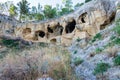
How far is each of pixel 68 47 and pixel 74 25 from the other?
16.4 meters

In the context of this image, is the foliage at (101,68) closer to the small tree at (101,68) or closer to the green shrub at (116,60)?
the small tree at (101,68)

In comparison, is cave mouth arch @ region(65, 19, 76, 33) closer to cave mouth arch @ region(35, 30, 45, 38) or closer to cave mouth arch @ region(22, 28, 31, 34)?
cave mouth arch @ region(35, 30, 45, 38)

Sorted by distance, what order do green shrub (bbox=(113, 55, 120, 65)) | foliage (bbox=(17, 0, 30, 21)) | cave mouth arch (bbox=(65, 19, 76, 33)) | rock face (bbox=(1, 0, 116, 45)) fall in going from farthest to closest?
foliage (bbox=(17, 0, 30, 21)), cave mouth arch (bbox=(65, 19, 76, 33)), rock face (bbox=(1, 0, 116, 45)), green shrub (bbox=(113, 55, 120, 65))

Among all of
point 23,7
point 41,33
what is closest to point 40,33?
point 41,33

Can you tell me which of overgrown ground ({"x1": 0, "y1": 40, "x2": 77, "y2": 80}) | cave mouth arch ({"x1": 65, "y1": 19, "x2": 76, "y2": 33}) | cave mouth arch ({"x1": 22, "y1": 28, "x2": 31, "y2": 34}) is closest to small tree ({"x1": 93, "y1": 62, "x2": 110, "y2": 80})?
overgrown ground ({"x1": 0, "y1": 40, "x2": 77, "y2": 80})

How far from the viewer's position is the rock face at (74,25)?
91.8 feet

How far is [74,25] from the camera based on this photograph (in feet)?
118

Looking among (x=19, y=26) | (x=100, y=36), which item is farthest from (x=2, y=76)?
(x=19, y=26)

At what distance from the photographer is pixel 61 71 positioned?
6887mm

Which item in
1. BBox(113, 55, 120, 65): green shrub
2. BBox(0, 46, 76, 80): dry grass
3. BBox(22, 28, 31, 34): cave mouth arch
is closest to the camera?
BBox(0, 46, 76, 80): dry grass

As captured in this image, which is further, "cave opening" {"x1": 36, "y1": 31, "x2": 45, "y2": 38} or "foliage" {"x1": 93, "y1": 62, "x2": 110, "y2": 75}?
"cave opening" {"x1": 36, "y1": 31, "x2": 45, "y2": 38}

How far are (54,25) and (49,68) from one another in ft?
99.8

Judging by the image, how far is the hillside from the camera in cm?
698

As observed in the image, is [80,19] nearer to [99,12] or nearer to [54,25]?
[99,12]
